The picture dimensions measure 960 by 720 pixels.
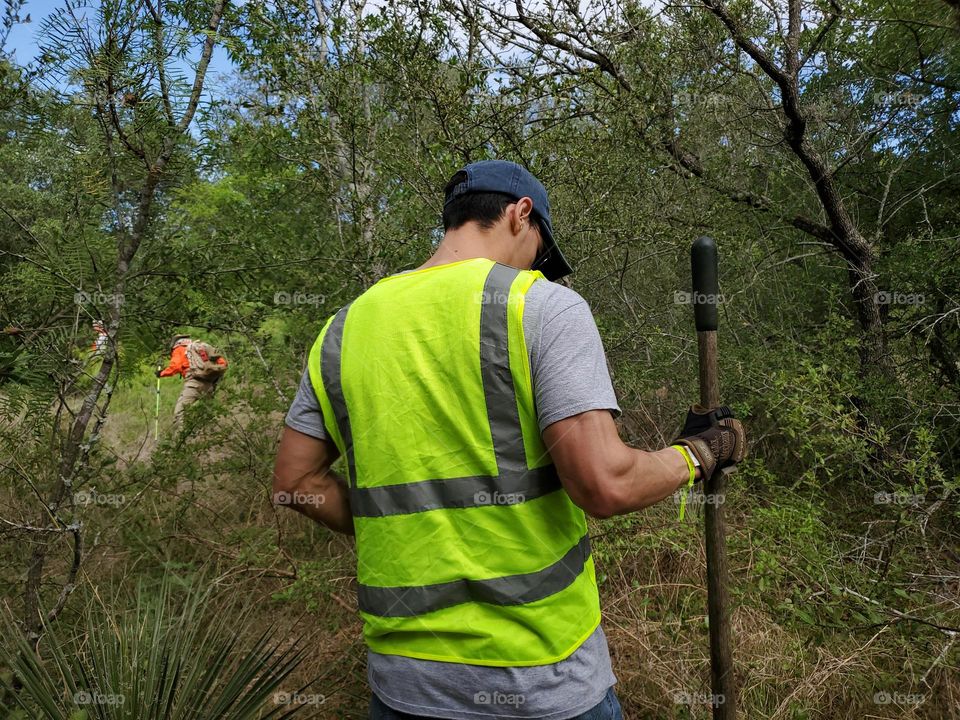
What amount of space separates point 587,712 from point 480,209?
1.28 metres

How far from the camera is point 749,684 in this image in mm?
3219

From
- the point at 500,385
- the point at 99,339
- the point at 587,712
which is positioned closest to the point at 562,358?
the point at 500,385

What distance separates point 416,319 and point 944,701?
3427 millimetres

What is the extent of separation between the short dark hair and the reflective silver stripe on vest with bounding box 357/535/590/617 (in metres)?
0.90

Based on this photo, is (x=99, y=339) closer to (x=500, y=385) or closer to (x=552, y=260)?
(x=552, y=260)

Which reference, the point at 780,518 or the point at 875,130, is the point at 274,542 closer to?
the point at 780,518

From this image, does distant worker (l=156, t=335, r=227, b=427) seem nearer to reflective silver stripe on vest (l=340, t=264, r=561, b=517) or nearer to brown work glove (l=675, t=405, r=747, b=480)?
reflective silver stripe on vest (l=340, t=264, r=561, b=517)

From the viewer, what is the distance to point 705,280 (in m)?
2.14

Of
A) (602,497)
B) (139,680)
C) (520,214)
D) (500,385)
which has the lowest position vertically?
(139,680)

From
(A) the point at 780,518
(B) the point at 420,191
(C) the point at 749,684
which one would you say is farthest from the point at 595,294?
(C) the point at 749,684

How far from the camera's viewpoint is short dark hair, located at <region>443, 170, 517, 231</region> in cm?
176

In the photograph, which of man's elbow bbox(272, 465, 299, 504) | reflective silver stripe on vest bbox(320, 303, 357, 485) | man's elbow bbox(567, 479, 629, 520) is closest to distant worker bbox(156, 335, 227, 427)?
man's elbow bbox(272, 465, 299, 504)

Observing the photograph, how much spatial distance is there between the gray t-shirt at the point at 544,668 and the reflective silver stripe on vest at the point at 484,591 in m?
0.12

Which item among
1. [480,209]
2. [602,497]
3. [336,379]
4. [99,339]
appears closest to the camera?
[602,497]
